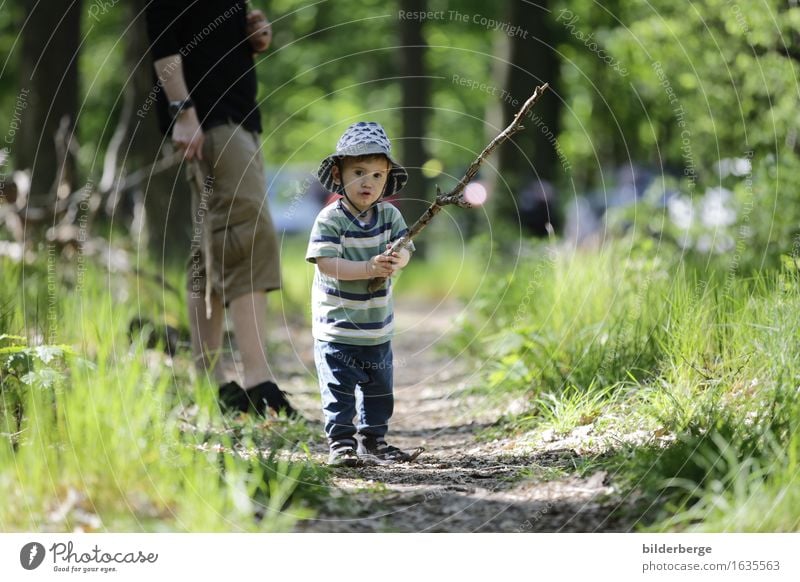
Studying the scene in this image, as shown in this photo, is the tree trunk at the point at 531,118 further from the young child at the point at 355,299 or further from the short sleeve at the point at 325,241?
the short sleeve at the point at 325,241

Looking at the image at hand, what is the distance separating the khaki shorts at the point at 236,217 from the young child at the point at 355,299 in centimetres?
82

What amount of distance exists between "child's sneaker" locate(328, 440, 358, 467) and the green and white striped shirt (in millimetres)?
375

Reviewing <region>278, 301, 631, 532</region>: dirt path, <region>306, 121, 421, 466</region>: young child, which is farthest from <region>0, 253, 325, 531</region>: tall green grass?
<region>306, 121, 421, 466</region>: young child

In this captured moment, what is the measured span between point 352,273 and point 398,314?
6.31 metres

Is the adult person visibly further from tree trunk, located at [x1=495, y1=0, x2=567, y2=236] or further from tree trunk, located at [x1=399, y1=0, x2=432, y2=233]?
tree trunk, located at [x1=399, y1=0, x2=432, y2=233]

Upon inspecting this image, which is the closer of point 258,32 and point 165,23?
point 165,23

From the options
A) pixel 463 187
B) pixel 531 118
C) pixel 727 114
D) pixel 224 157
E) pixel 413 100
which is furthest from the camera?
pixel 413 100

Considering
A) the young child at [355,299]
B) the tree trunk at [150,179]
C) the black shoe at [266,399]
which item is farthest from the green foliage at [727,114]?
the tree trunk at [150,179]

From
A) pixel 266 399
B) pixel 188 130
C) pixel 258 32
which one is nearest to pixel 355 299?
pixel 266 399

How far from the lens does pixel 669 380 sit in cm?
377

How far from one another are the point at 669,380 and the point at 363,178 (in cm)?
137

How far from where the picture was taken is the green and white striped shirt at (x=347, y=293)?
3.55 meters

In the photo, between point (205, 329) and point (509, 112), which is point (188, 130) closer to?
point (205, 329)
